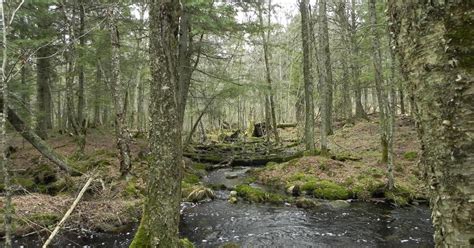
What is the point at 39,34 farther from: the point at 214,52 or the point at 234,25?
the point at 234,25

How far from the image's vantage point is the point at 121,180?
10945mm

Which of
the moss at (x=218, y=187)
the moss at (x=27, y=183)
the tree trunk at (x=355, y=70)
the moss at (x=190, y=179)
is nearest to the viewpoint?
the moss at (x=27, y=183)

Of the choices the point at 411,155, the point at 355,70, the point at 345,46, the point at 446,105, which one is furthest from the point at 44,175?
the point at 345,46

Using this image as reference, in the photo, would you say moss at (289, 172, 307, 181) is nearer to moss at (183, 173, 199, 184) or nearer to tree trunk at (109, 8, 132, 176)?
moss at (183, 173, 199, 184)

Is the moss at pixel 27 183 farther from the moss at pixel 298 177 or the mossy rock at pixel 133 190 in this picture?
the moss at pixel 298 177

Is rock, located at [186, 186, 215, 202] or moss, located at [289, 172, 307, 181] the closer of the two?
rock, located at [186, 186, 215, 202]

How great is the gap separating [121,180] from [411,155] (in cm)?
1084

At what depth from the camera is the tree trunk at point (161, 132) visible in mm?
4793

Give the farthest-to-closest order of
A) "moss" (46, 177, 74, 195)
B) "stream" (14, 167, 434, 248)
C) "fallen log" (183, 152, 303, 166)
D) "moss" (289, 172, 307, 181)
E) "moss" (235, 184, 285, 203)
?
"fallen log" (183, 152, 303, 166) < "moss" (289, 172, 307, 181) < "moss" (235, 184, 285, 203) < "moss" (46, 177, 74, 195) < "stream" (14, 167, 434, 248)

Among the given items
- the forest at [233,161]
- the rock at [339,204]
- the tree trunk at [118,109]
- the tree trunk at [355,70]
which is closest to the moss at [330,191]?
the forest at [233,161]

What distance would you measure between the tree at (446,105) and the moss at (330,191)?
9.97m

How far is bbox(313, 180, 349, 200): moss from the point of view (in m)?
11.0

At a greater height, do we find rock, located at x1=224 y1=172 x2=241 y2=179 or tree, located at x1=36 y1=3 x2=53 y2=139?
tree, located at x1=36 y1=3 x2=53 y2=139

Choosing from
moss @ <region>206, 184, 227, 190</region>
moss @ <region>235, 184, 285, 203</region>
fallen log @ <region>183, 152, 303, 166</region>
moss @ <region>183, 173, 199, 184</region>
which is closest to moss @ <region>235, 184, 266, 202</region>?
moss @ <region>235, 184, 285, 203</region>
